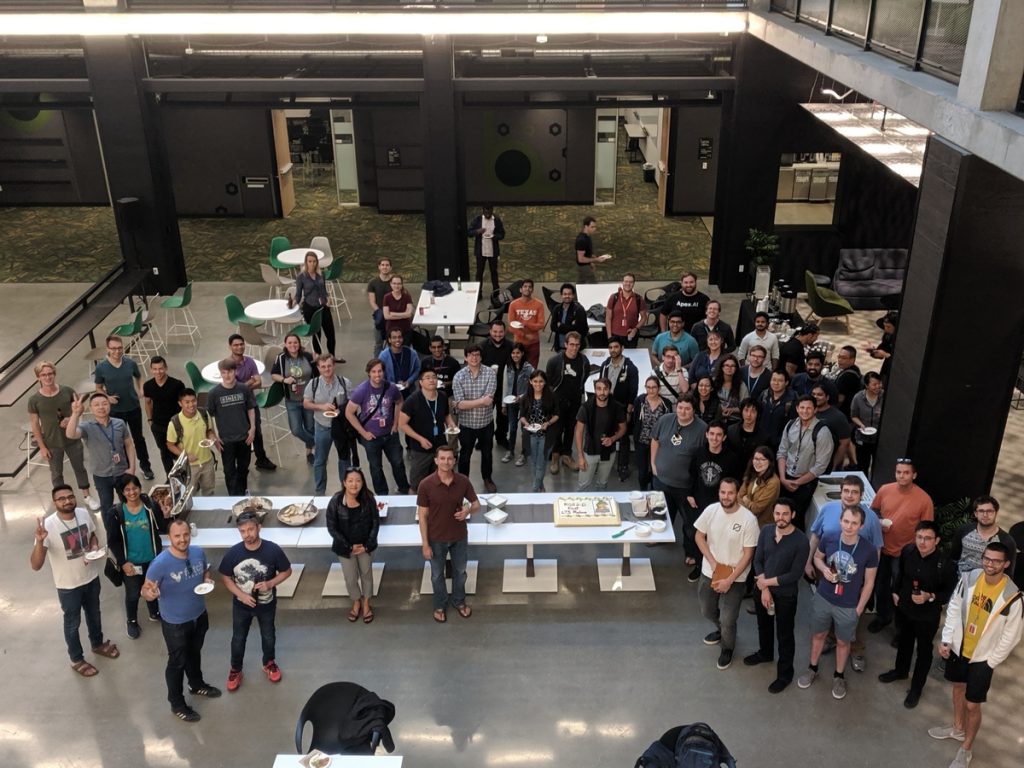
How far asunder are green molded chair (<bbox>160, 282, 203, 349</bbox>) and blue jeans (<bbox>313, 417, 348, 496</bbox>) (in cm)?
441

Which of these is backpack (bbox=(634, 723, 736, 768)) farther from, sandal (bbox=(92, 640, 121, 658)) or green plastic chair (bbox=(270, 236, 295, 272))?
green plastic chair (bbox=(270, 236, 295, 272))

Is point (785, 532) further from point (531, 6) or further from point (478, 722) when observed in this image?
point (531, 6)

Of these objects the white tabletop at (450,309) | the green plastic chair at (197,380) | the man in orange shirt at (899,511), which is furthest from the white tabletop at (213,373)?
the man in orange shirt at (899,511)

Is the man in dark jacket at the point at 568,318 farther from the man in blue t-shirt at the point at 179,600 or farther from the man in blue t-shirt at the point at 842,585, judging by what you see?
Result: the man in blue t-shirt at the point at 179,600

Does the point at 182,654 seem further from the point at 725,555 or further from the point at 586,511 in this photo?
the point at 725,555

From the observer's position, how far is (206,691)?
6812 millimetres

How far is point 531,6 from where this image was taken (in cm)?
1259

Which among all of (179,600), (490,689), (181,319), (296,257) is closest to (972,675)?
(490,689)

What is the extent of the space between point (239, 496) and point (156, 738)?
2471 millimetres

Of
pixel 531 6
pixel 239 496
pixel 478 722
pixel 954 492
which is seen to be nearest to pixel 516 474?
pixel 239 496

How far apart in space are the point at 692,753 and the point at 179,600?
3409 mm

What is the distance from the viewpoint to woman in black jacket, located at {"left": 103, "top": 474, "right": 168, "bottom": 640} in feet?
22.3

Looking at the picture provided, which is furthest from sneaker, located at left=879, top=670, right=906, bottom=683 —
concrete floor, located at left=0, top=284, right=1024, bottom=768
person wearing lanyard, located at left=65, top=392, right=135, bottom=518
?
person wearing lanyard, located at left=65, top=392, right=135, bottom=518

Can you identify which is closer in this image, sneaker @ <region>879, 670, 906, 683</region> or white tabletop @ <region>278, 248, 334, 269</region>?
sneaker @ <region>879, 670, 906, 683</region>
